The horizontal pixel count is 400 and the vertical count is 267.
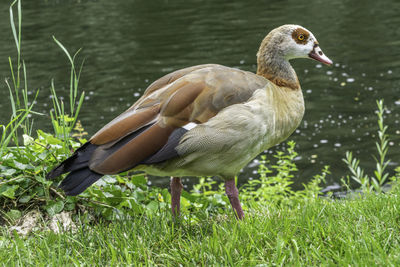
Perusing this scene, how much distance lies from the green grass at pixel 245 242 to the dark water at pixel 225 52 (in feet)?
21.9

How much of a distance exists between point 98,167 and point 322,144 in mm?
8810

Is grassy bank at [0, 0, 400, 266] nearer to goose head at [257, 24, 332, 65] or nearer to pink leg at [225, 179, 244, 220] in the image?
pink leg at [225, 179, 244, 220]

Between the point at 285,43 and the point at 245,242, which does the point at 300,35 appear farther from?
the point at 245,242

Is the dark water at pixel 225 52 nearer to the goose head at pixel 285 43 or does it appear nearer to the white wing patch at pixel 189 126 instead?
the goose head at pixel 285 43

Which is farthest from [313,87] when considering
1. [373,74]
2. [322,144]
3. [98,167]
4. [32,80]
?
[98,167]

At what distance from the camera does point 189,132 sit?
4305 millimetres

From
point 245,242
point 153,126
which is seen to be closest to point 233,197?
point 153,126

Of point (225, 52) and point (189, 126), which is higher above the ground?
point (189, 126)

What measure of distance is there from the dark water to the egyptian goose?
246 inches

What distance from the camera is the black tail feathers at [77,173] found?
4.05 meters

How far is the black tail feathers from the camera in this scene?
4051 millimetres

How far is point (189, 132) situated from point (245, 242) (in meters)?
1.01

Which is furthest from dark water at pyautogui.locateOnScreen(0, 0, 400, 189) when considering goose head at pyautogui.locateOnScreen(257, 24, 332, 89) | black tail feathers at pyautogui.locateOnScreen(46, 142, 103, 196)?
black tail feathers at pyautogui.locateOnScreen(46, 142, 103, 196)

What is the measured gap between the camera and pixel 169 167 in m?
4.40
